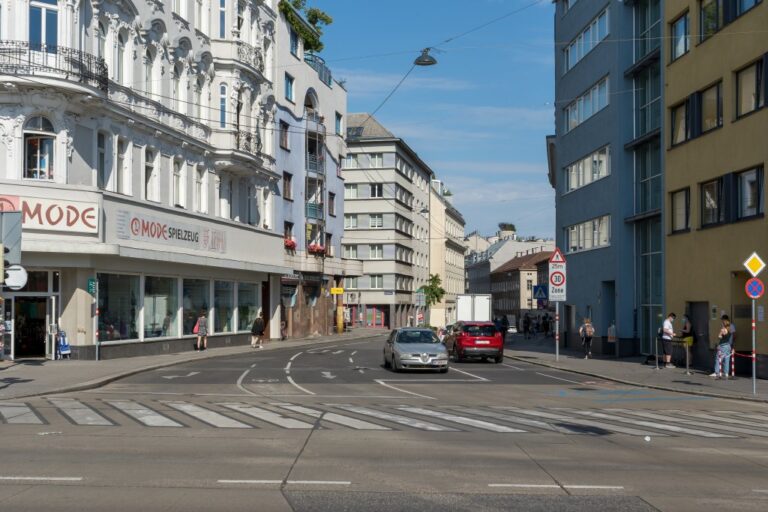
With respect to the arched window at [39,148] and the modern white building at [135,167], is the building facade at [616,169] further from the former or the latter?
the arched window at [39,148]

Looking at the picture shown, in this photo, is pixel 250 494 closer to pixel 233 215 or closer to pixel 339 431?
pixel 339 431

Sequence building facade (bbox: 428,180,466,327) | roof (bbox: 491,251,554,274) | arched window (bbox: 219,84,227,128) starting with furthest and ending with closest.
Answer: roof (bbox: 491,251,554,274) < building facade (bbox: 428,180,466,327) < arched window (bbox: 219,84,227,128)

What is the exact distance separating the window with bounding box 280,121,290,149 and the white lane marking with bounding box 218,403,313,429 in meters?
39.0

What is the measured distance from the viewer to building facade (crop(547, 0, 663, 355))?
36250 mm

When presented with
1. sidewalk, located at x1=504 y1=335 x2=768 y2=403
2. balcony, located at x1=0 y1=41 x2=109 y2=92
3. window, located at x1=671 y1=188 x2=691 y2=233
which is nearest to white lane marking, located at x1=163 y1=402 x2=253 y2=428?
sidewalk, located at x1=504 y1=335 x2=768 y2=403

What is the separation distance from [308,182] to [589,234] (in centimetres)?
2308

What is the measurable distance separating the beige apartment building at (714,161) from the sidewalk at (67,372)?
18.2m

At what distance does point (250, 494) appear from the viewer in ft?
28.9

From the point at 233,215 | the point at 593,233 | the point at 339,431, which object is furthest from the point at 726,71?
the point at 233,215

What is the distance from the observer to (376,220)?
93.6m

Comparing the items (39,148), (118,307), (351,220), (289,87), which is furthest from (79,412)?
(351,220)

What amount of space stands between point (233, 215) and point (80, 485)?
37.6 m

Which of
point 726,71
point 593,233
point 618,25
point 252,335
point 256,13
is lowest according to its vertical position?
point 252,335

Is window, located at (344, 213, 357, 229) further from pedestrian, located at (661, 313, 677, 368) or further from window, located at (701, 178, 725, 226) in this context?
pedestrian, located at (661, 313, 677, 368)
